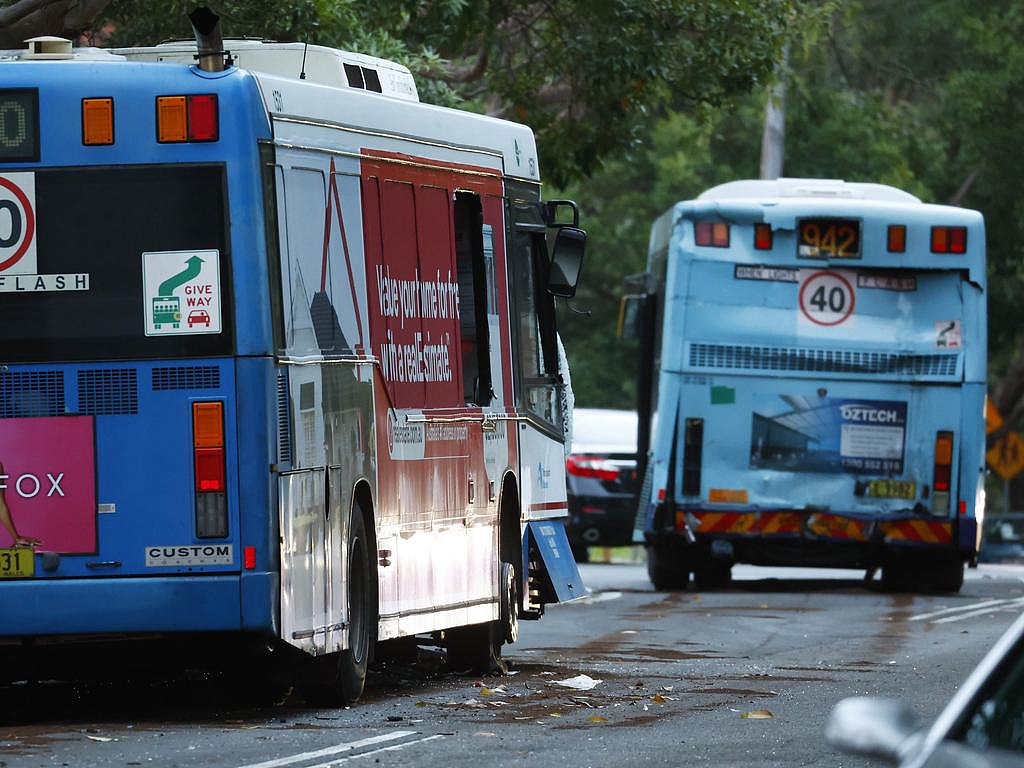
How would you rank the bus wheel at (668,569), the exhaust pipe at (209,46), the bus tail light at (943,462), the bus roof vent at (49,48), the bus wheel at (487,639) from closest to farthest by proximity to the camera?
the exhaust pipe at (209,46) < the bus roof vent at (49,48) < the bus wheel at (487,639) < the bus tail light at (943,462) < the bus wheel at (668,569)

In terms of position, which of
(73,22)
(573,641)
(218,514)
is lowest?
(573,641)

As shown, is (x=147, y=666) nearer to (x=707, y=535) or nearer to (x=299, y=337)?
(x=299, y=337)

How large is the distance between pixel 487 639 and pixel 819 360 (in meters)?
8.79

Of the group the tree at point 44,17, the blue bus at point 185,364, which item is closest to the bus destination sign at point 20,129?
the blue bus at point 185,364

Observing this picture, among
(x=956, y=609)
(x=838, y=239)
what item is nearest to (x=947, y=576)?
(x=956, y=609)

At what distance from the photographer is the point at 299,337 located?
1057cm

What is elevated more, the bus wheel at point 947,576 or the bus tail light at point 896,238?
the bus tail light at point 896,238

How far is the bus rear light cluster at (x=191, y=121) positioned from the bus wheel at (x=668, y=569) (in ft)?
42.2

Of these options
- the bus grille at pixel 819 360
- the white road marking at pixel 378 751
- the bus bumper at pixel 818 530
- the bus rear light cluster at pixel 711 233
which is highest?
the bus rear light cluster at pixel 711 233

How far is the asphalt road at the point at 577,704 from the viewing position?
9422 mm

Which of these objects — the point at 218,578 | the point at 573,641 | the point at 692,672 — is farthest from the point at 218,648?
the point at 573,641

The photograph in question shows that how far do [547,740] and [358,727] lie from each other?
0.91 meters

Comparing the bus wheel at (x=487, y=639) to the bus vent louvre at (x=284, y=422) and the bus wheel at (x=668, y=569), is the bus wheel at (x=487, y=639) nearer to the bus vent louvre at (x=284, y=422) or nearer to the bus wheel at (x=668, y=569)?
the bus vent louvre at (x=284, y=422)

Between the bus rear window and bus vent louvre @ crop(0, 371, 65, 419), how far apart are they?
76mm
